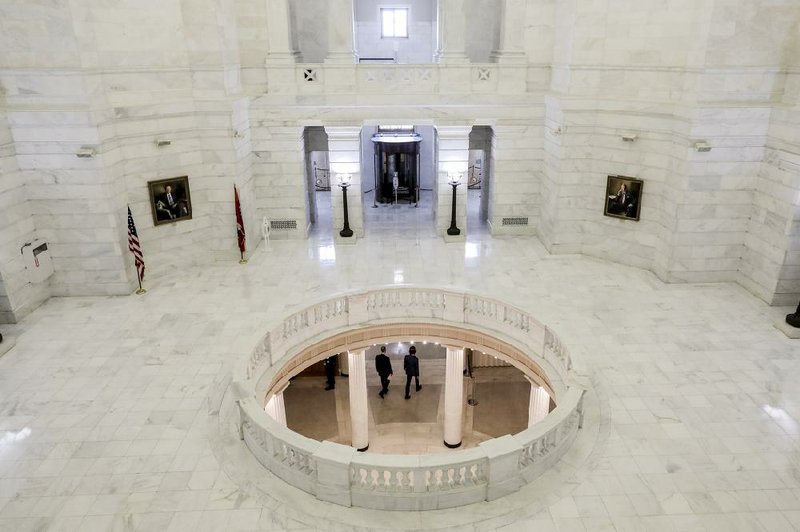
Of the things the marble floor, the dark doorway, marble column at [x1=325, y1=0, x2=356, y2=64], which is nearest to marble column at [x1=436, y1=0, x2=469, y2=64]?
marble column at [x1=325, y1=0, x2=356, y2=64]

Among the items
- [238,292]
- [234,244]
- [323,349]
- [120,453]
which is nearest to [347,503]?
[120,453]

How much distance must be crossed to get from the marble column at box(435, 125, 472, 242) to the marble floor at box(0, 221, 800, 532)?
289 centimetres

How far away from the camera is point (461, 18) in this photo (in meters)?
17.0

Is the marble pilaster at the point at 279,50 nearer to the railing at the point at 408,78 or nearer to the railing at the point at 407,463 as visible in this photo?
the railing at the point at 408,78

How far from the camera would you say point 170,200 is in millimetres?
14945

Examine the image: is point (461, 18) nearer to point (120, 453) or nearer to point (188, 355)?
point (188, 355)

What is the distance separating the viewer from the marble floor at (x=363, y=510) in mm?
7555

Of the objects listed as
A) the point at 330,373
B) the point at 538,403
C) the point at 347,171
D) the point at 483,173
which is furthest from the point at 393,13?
the point at 538,403

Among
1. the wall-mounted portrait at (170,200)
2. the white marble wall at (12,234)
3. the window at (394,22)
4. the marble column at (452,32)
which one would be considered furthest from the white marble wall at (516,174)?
the white marble wall at (12,234)

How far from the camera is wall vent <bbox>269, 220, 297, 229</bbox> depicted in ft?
59.3

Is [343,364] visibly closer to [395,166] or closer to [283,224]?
[283,224]

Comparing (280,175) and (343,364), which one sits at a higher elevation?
(280,175)

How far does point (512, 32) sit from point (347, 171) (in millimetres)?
6258

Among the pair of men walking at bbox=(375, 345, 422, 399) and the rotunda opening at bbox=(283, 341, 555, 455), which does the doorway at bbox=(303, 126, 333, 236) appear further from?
the pair of men walking at bbox=(375, 345, 422, 399)
